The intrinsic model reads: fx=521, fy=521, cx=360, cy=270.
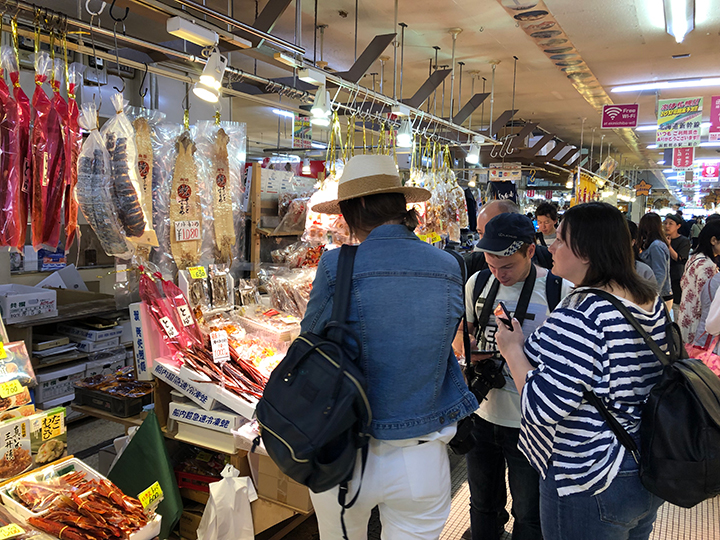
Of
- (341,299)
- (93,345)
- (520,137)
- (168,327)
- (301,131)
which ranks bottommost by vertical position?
(93,345)

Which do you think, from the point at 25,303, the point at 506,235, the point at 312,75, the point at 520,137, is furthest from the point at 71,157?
the point at 520,137

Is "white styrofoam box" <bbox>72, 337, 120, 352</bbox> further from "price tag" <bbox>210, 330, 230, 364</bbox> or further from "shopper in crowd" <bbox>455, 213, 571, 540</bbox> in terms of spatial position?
"shopper in crowd" <bbox>455, 213, 571, 540</bbox>

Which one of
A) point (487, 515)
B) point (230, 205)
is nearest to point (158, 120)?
point (230, 205)

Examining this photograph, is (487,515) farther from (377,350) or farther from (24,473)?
(24,473)

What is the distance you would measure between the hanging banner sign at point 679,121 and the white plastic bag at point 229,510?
8.40 m

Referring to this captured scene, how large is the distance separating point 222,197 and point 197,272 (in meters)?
0.47

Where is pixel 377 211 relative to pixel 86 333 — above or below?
above

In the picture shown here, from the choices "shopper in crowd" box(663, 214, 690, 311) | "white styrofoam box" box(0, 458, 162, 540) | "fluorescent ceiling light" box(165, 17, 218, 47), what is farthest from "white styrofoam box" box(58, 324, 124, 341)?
"shopper in crowd" box(663, 214, 690, 311)

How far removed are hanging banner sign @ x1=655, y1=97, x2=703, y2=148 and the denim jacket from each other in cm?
833

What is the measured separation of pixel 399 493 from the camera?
1499 mm

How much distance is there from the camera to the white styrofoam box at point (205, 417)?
2.47 m

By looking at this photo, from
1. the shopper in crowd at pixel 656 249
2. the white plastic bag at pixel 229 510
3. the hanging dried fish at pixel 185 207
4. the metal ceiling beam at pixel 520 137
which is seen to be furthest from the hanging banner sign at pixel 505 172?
the white plastic bag at pixel 229 510

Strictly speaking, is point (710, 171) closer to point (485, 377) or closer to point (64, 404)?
point (485, 377)

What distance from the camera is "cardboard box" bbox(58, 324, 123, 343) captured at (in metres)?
4.61
